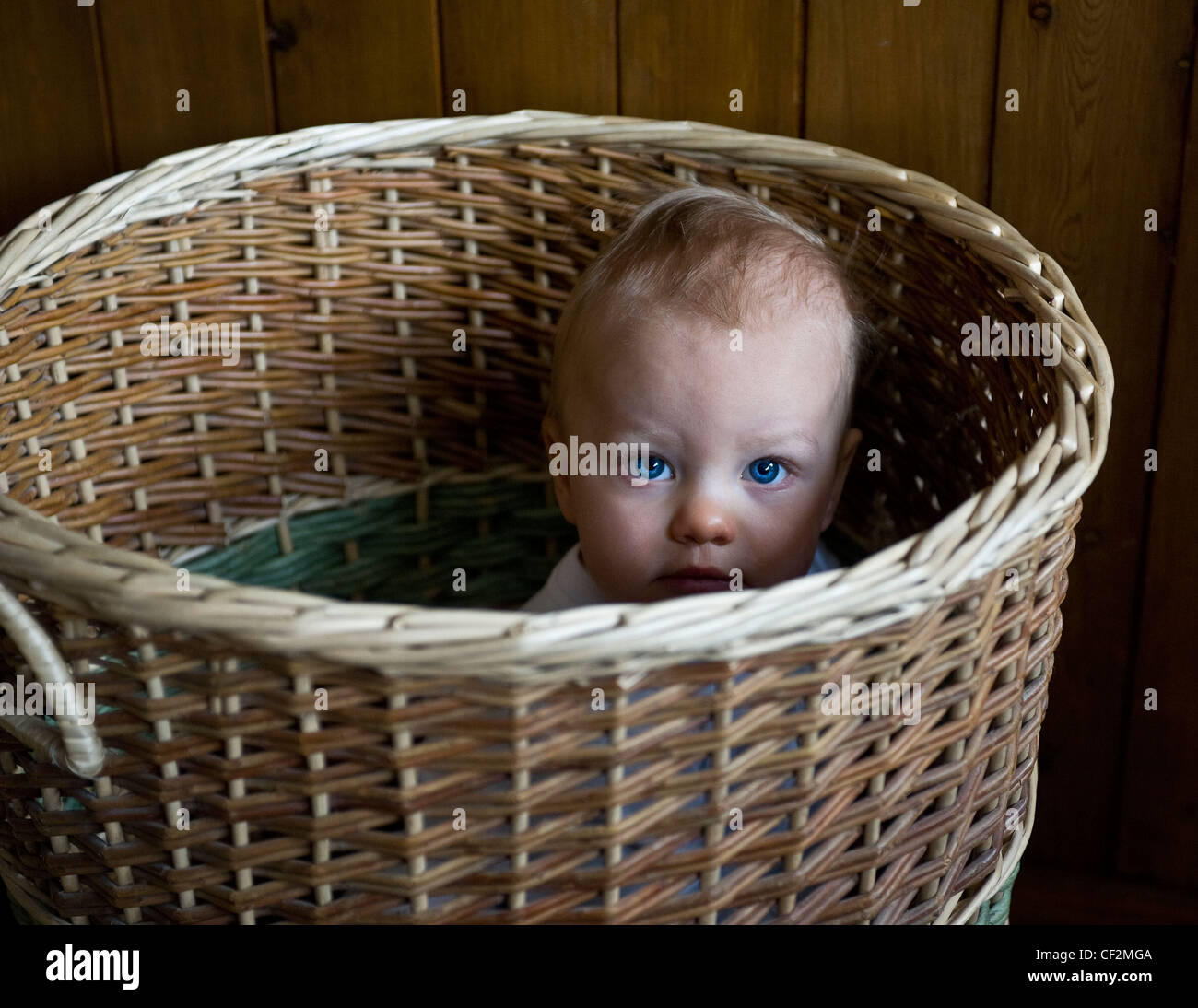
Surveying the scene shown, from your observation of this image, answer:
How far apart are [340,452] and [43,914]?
555 mm

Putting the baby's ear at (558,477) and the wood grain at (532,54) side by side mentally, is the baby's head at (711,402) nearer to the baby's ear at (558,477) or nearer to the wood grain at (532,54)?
the baby's ear at (558,477)

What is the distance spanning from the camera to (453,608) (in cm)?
74

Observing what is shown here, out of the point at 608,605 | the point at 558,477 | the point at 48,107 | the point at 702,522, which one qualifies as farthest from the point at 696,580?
the point at 48,107

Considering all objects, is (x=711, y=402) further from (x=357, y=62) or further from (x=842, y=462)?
(x=357, y=62)

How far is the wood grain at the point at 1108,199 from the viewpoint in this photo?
108cm

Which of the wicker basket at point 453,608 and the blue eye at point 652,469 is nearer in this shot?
the wicker basket at point 453,608

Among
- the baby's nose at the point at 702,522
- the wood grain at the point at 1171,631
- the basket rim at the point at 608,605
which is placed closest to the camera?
the basket rim at the point at 608,605

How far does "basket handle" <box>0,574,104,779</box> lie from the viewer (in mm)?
615

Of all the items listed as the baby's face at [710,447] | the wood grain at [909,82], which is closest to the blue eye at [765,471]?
the baby's face at [710,447]

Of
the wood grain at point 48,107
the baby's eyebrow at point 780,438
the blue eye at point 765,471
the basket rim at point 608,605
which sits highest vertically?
the wood grain at point 48,107

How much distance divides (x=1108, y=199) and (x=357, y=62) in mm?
719

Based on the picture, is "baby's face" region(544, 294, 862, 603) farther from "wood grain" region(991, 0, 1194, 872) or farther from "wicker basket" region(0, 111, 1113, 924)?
"wood grain" region(991, 0, 1194, 872)

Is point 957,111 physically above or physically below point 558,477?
above

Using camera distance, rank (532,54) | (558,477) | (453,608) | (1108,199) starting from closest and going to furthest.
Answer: (453,608), (558,477), (1108,199), (532,54)
